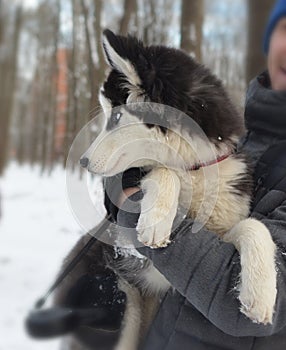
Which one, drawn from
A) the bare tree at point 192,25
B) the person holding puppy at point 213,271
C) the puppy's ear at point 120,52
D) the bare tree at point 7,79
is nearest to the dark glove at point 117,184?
the person holding puppy at point 213,271

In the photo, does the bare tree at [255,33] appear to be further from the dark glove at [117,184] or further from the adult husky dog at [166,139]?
the dark glove at [117,184]

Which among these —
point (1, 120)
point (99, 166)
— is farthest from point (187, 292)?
point (1, 120)

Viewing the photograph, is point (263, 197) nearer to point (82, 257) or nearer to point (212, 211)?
point (212, 211)

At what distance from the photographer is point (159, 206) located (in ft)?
4.75

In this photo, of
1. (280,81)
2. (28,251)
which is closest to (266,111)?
(280,81)

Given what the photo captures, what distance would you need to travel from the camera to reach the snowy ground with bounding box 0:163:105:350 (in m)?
4.13

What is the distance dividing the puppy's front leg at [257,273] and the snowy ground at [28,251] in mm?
984

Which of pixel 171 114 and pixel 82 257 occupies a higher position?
pixel 171 114

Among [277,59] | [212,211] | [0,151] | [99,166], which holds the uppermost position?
[277,59]

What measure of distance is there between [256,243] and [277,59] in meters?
0.86

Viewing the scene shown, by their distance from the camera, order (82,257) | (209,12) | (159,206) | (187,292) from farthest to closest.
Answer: (209,12) < (82,257) < (159,206) < (187,292)

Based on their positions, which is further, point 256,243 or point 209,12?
point 209,12

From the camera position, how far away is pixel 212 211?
164cm

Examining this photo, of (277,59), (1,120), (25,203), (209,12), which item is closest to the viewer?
(277,59)
